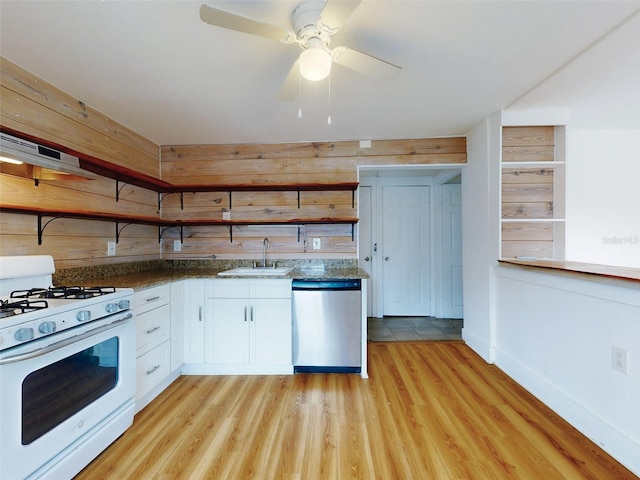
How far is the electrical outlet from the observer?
4.91 ft

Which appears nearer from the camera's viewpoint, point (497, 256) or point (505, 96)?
point (505, 96)

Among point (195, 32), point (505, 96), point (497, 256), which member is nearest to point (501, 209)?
point (497, 256)

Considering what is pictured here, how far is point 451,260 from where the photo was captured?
4086 millimetres

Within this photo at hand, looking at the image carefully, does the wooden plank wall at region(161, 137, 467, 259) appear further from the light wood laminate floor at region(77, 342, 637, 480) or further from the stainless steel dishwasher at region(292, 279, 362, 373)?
the light wood laminate floor at region(77, 342, 637, 480)

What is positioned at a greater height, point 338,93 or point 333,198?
point 338,93

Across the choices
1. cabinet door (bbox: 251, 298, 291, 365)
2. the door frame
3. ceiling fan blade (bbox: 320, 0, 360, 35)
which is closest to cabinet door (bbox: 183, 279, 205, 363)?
cabinet door (bbox: 251, 298, 291, 365)

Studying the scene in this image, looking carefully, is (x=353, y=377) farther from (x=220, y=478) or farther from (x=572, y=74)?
(x=572, y=74)

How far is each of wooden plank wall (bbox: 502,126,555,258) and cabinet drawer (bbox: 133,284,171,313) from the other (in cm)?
295

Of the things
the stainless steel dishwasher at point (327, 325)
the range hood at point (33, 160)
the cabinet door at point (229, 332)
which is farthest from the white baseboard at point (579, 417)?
the range hood at point (33, 160)

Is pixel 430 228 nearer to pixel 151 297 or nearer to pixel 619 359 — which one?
pixel 619 359

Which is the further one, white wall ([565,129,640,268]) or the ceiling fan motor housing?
white wall ([565,129,640,268])

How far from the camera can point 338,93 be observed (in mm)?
2139

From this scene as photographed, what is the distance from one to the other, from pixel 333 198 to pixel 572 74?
2.07 m

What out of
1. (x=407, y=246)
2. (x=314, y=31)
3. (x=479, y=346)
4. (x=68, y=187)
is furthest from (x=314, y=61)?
(x=407, y=246)
